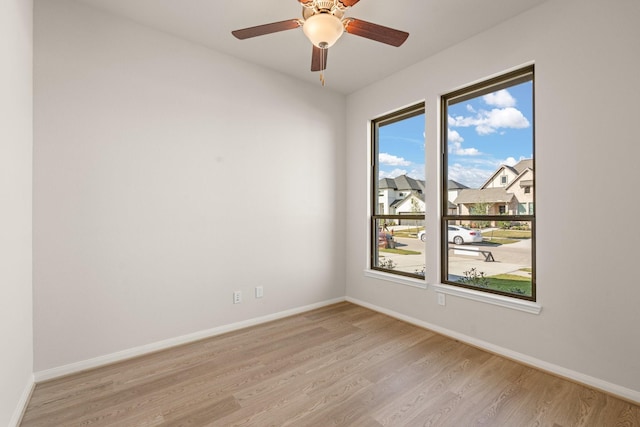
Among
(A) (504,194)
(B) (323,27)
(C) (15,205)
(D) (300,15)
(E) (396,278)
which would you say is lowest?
(E) (396,278)

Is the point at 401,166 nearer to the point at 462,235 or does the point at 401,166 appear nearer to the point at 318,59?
the point at 462,235

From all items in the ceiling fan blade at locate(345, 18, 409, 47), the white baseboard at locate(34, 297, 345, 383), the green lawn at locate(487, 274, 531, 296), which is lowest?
the white baseboard at locate(34, 297, 345, 383)

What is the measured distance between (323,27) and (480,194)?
209cm

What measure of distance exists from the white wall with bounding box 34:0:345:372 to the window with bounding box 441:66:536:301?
63.3 inches

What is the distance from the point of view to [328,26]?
1784 millimetres

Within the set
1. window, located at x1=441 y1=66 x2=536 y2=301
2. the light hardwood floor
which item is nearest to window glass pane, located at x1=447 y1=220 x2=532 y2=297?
window, located at x1=441 y1=66 x2=536 y2=301

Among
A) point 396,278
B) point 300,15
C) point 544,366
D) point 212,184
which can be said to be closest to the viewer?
point 544,366

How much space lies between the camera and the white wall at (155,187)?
2252 millimetres

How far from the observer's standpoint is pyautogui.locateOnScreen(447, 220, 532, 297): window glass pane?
2594mm

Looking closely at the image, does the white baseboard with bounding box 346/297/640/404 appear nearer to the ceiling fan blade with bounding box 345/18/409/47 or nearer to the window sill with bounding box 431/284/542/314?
the window sill with bounding box 431/284/542/314

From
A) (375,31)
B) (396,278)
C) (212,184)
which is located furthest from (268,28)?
(396,278)

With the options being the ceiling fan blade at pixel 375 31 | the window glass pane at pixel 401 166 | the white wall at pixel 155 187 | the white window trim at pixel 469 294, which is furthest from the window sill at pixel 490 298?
the ceiling fan blade at pixel 375 31

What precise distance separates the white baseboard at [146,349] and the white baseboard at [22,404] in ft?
0.31

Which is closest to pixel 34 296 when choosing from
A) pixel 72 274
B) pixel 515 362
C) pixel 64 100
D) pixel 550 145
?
pixel 72 274
